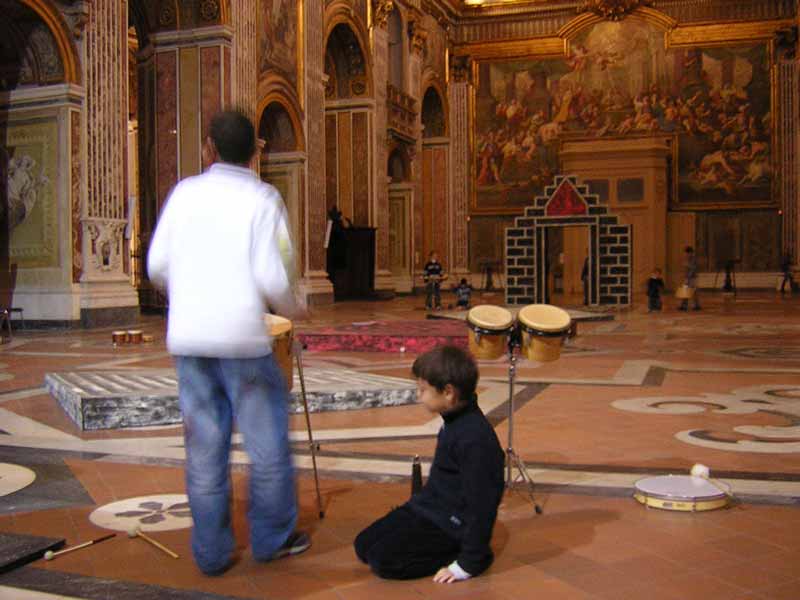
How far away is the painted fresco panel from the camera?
18.5 metres

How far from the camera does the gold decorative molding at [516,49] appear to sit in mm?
32250

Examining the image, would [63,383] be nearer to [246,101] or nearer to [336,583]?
[336,583]

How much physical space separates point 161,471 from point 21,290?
10889mm

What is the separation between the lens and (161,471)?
4.71 meters

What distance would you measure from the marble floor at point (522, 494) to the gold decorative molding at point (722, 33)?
24.8 metres

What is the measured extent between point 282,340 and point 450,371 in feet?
3.03

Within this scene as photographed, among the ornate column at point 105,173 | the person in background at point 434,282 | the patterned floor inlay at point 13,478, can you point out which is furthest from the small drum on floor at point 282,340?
the person in background at point 434,282

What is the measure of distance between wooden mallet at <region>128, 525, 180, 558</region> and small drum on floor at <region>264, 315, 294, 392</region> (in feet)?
2.65

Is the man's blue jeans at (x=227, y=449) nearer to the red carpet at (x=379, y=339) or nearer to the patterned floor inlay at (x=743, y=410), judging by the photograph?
the patterned floor inlay at (x=743, y=410)

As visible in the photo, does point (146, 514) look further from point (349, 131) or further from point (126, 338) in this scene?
point (349, 131)

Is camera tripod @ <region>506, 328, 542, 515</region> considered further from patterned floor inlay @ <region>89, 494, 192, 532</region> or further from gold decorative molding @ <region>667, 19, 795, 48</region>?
gold decorative molding @ <region>667, 19, 795, 48</region>

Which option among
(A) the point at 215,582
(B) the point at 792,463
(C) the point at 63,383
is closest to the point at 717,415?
(B) the point at 792,463

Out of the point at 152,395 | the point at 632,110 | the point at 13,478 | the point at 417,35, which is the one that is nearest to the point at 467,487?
the point at 13,478

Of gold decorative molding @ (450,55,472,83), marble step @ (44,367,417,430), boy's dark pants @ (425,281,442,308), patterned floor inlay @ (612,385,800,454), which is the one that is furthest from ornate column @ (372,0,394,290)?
patterned floor inlay @ (612,385,800,454)
